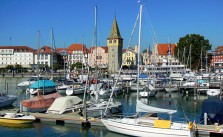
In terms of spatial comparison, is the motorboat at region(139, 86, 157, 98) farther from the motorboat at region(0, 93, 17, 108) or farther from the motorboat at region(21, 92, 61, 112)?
the motorboat at region(0, 93, 17, 108)

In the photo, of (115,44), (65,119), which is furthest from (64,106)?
(115,44)

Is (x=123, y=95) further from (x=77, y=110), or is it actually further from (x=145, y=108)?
(x=145, y=108)

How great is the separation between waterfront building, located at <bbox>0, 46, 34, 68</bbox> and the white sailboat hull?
448 feet

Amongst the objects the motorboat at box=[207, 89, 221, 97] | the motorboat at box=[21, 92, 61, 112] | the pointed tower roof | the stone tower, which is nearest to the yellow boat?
the motorboat at box=[21, 92, 61, 112]

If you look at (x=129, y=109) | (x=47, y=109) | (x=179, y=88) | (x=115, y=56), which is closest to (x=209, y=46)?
(x=115, y=56)

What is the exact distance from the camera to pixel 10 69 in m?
143

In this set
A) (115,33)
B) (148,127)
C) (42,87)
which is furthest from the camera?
(115,33)

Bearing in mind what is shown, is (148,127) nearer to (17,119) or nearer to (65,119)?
(65,119)

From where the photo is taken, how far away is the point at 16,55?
15750 centimetres

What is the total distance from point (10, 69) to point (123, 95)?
99.3 metres

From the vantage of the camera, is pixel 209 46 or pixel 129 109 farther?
pixel 209 46

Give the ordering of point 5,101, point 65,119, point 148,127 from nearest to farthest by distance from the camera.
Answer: point 148,127
point 65,119
point 5,101

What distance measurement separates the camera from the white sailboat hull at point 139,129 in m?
22.6

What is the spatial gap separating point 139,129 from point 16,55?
467 ft
